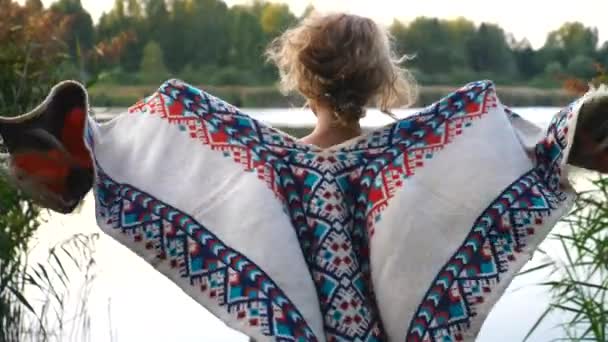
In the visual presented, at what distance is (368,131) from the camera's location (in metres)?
2.41

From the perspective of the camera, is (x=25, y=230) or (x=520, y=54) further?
(x=520, y=54)

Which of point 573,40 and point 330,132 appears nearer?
point 330,132

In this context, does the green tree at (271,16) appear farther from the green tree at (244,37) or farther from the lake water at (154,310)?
the lake water at (154,310)

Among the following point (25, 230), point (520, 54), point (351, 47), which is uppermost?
point (351, 47)

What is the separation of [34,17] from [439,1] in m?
1.43

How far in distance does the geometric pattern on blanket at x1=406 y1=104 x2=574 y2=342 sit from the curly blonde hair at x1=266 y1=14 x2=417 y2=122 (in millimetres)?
259

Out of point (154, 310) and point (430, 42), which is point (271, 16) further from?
point (154, 310)

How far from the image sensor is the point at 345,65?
2367 millimetres

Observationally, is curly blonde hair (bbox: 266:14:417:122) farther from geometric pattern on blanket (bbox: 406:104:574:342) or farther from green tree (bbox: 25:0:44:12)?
green tree (bbox: 25:0:44:12)

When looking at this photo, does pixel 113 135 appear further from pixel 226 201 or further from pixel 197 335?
pixel 197 335

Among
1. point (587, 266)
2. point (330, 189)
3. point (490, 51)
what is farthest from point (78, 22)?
point (330, 189)

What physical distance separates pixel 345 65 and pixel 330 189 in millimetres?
222

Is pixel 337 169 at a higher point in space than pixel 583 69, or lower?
higher

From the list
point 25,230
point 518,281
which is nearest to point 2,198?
point 25,230
